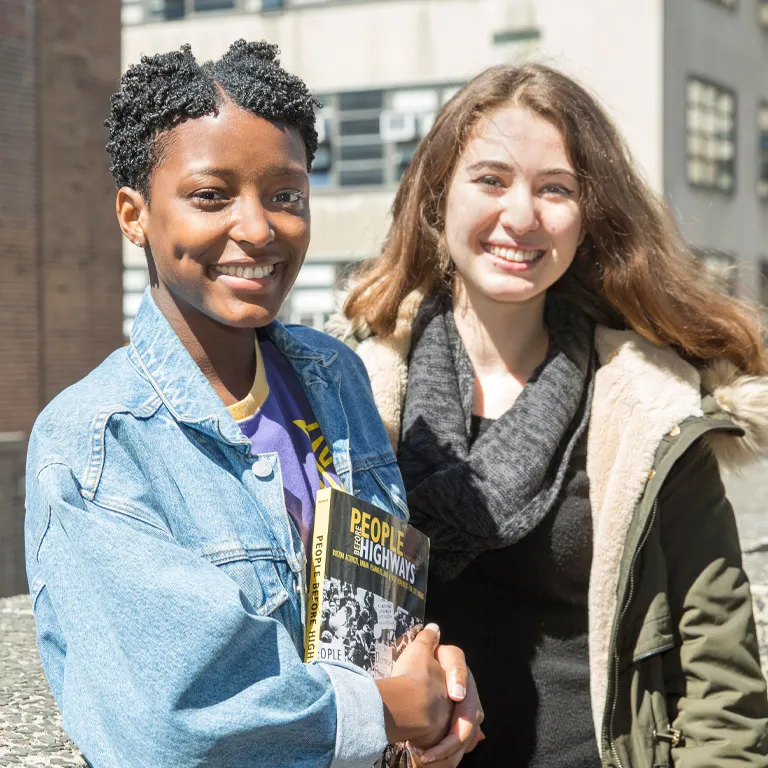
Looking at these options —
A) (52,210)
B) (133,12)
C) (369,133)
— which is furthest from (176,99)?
(133,12)

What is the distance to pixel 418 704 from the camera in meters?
1.79

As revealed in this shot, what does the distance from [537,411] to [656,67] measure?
1921cm

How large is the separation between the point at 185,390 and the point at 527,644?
130 cm

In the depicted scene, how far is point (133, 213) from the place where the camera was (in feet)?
6.08

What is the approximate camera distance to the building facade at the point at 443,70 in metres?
20.8

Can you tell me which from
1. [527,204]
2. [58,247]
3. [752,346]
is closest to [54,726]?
[527,204]

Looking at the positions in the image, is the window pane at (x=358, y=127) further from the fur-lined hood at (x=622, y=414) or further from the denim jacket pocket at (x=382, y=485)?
the denim jacket pocket at (x=382, y=485)

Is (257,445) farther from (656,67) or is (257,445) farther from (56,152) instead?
(656,67)

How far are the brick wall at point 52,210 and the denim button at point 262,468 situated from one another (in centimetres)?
1178

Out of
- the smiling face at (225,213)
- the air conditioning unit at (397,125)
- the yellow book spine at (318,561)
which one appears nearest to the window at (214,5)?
the air conditioning unit at (397,125)

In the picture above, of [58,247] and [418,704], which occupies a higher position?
[58,247]

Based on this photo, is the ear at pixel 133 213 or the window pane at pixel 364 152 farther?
the window pane at pixel 364 152

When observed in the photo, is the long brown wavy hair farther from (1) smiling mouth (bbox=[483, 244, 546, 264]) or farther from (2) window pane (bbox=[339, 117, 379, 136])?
(2) window pane (bbox=[339, 117, 379, 136])

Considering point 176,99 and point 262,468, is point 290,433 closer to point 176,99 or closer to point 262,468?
point 262,468
